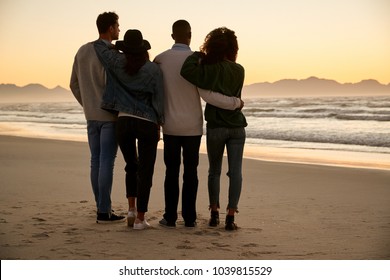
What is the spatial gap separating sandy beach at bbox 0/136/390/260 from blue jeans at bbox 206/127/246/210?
1.04ft

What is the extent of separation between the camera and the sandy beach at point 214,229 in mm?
3719

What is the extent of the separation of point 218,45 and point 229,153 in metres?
0.83

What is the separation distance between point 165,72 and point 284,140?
11.3 meters

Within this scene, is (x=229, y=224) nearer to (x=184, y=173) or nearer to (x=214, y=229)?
(x=214, y=229)

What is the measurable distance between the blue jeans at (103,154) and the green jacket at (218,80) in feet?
2.48

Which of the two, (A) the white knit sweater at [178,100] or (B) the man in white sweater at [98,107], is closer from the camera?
(A) the white knit sweater at [178,100]

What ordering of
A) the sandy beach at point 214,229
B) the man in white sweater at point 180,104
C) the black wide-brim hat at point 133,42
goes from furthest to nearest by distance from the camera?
the man in white sweater at point 180,104 → the black wide-brim hat at point 133,42 → the sandy beach at point 214,229

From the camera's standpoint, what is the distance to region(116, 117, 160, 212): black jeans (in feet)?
13.6

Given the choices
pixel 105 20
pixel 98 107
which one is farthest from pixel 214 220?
pixel 105 20

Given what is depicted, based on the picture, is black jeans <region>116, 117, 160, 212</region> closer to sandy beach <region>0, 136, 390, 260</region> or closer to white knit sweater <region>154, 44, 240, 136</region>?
white knit sweater <region>154, 44, 240, 136</region>

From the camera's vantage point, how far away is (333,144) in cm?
1387

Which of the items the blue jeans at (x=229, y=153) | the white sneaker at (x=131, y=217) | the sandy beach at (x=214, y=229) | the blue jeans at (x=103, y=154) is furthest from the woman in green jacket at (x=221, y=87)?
the blue jeans at (x=103, y=154)

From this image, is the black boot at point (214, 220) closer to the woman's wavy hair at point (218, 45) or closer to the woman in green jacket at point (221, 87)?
the woman in green jacket at point (221, 87)

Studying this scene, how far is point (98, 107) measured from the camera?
4379 mm
